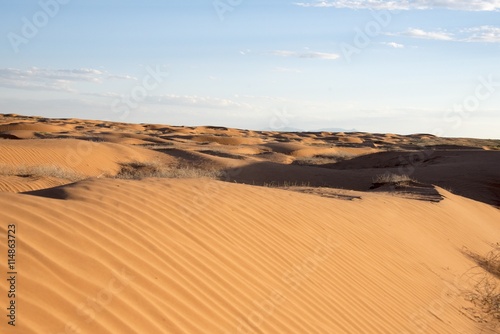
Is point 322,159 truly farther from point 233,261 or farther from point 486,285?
point 233,261

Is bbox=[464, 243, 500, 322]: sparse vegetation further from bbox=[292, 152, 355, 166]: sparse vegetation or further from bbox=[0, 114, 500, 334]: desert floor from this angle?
bbox=[292, 152, 355, 166]: sparse vegetation

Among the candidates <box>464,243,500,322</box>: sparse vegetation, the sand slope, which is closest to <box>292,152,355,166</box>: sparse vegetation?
<box>464,243,500,322</box>: sparse vegetation

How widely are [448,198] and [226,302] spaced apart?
38.4ft

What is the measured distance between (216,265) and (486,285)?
5353 millimetres

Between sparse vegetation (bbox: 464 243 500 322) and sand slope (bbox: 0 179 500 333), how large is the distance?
24cm

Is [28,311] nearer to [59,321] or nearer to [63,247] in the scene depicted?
[59,321]

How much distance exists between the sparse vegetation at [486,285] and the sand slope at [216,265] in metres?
0.24

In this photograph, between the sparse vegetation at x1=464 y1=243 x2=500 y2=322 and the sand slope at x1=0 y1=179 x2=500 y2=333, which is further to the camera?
the sparse vegetation at x1=464 y1=243 x2=500 y2=322

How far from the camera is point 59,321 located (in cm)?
335

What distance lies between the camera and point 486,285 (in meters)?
8.87

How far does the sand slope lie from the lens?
12.6 feet

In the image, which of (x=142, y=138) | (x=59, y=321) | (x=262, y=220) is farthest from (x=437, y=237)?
(x=142, y=138)

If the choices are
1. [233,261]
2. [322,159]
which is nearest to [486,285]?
[233,261]

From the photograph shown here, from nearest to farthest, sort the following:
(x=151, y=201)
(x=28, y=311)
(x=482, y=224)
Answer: (x=28, y=311)
(x=151, y=201)
(x=482, y=224)
